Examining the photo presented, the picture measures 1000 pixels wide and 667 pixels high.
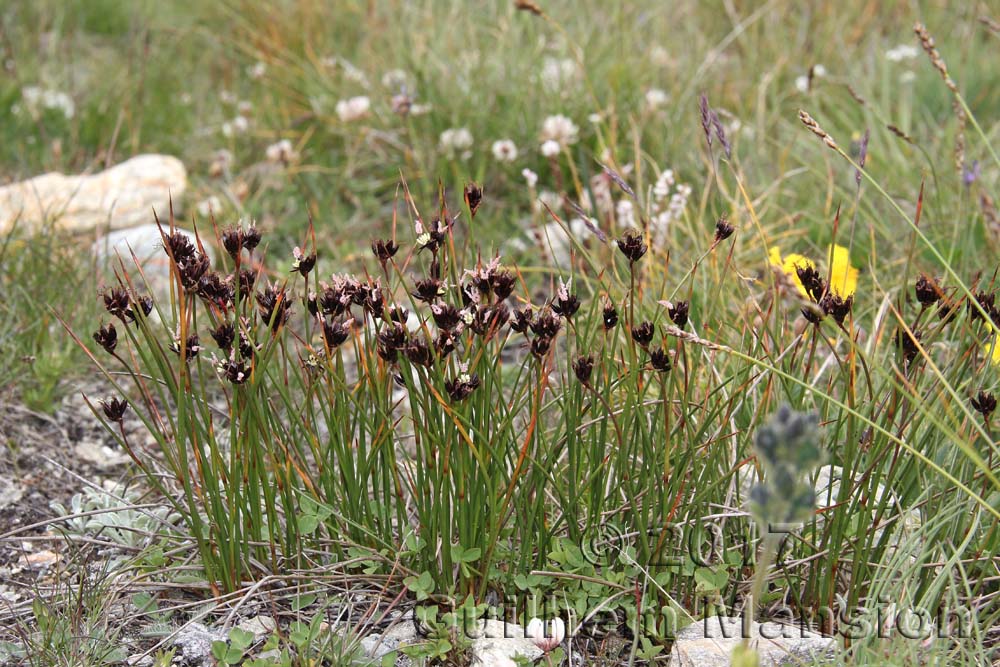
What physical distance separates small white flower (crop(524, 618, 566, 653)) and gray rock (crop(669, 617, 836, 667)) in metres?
0.19

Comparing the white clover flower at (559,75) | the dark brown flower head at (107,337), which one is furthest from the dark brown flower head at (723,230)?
the white clover flower at (559,75)

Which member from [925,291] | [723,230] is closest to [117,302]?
[723,230]

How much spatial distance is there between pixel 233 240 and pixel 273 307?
0.13 m

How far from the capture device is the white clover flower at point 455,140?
12.0 feet

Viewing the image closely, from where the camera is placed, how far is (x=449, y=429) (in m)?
1.64

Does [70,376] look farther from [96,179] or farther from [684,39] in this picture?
[684,39]

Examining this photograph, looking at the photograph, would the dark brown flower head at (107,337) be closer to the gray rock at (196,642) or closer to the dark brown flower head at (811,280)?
the gray rock at (196,642)

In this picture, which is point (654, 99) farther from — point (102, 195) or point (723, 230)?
point (723, 230)

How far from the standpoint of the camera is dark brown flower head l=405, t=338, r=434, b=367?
1476 millimetres

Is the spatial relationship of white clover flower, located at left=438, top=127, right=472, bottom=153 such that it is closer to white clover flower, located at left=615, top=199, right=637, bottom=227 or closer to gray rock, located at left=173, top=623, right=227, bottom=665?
white clover flower, located at left=615, top=199, right=637, bottom=227

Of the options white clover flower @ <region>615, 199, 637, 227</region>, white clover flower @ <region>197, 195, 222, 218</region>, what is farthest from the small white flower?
white clover flower @ <region>197, 195, 222, 218</region>

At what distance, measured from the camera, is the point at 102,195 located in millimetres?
3486

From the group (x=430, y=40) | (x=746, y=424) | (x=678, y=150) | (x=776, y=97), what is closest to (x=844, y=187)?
(x=678, y=150)

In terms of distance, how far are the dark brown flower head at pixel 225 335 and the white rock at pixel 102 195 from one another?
73.0 inches
